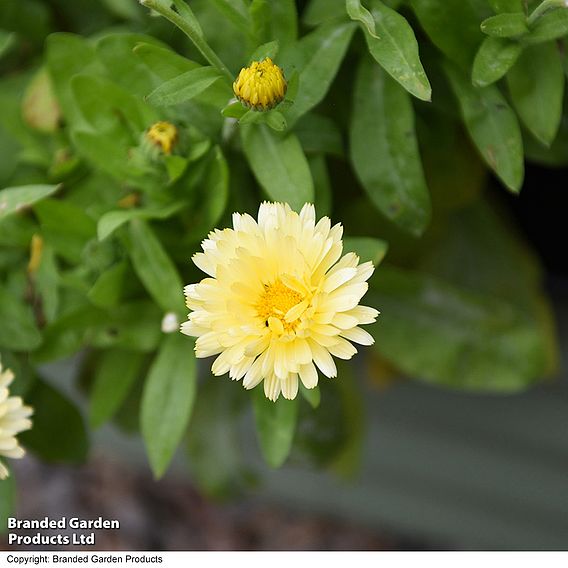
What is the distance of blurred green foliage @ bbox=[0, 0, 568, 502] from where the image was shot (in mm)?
526

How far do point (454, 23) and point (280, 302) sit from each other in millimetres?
243

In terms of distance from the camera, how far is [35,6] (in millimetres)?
775

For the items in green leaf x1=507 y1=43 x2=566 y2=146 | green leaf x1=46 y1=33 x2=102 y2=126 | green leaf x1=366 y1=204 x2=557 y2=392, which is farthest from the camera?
green leaf x1=366 y1=204 x2=557 y2=392

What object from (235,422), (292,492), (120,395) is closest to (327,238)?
(120,395)

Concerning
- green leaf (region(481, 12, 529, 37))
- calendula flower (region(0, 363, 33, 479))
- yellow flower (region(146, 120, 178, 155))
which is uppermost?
green leaf (region(481, 12, 529, 37))

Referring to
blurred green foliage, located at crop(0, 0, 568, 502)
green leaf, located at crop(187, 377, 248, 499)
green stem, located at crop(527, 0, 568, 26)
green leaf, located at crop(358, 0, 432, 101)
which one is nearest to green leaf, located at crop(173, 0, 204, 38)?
blurred green foliage, located at crop(0, 0, 568, 502)

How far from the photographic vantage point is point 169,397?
627mm

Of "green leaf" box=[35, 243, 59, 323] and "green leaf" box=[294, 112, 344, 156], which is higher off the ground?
"green leaf" box=[294, 112, 344, 156]

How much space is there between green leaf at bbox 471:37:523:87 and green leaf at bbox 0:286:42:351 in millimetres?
383

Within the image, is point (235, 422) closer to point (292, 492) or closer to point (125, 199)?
point (125, 199)

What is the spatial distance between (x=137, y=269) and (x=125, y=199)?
63 millimetres

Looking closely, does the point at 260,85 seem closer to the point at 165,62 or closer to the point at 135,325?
the point at 165,62

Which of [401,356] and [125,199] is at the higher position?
[125,199]

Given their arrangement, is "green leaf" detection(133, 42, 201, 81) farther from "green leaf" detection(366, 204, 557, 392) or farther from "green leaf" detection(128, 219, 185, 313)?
"green leaf" detection(366, 204, 557, 392)
